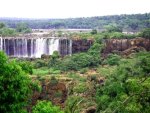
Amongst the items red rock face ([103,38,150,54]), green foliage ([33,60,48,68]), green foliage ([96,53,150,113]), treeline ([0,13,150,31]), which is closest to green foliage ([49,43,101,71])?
green foliage ([33,60,48,68])

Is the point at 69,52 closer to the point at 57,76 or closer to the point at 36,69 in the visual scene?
the point at 36,69

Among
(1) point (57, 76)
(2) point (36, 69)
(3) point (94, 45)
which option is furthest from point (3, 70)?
(3) point (94, 45)

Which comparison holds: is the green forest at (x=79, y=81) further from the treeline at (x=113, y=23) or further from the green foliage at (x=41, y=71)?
the treeline at (x=113, y=23)

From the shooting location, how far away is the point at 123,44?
167 feet

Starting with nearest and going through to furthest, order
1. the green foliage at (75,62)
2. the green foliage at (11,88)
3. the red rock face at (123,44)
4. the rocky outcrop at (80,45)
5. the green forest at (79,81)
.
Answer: the green foliage at (11,88)
the green forest at (79,81)
the green foliage at (75,62)
the red rock face at (123,44)
the rocky outcrop at (80,45)

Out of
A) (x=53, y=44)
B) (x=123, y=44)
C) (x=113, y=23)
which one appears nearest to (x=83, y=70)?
(x=123, y=44)

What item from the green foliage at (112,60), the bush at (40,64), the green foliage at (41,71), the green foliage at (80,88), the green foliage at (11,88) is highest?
the green foliage at (11,88)

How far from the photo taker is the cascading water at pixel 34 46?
53.7 meters

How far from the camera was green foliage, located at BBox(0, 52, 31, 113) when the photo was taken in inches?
498

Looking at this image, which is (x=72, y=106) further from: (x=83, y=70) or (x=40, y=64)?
(x=40, y=64)

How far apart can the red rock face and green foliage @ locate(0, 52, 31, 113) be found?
36707 millimetres

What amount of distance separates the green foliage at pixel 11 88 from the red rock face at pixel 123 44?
36.7 m

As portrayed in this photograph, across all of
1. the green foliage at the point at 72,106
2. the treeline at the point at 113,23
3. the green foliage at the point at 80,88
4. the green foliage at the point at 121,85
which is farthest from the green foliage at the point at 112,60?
the treeline at the point at 113,23

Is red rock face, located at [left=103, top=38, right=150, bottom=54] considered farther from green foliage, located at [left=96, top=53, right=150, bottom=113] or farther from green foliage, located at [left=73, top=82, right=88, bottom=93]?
green foliage, located at [left=96, top=53, right=150, bottom=113]
